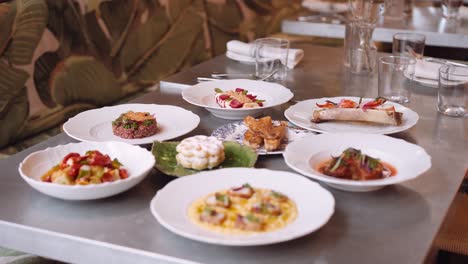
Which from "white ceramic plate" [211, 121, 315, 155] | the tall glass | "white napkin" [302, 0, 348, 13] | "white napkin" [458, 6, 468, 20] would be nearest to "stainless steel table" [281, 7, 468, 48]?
"white napkin" [458, 6, 468, 20]

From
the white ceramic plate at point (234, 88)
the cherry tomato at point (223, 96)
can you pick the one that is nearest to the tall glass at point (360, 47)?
the white ceramic plate at point (234, 88)

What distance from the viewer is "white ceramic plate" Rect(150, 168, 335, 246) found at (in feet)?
3.34

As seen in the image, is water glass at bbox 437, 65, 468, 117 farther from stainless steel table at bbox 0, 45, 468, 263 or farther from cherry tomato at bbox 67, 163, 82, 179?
cherry tomato at bbox 67, 163, 82, 179

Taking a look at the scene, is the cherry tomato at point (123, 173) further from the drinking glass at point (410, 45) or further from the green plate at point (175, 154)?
the drinking glass at point (410, 45)

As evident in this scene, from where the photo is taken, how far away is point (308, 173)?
1.22 m

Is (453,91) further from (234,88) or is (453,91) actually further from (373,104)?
(234,88)

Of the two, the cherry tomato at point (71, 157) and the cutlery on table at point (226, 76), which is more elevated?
the cherry tomato at point (71, 157)

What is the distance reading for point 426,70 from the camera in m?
2.06

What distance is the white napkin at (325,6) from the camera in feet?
11.3

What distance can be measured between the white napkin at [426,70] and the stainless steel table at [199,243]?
0.64 meters

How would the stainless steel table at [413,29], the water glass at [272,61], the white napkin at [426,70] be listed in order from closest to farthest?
the white napkin at [426,70]
the water glass at [272,61]
the stainless steel table at [413,29]

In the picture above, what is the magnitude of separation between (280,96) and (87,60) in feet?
3.36

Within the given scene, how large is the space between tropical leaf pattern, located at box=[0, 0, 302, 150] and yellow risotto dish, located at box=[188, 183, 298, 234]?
129 centimetres

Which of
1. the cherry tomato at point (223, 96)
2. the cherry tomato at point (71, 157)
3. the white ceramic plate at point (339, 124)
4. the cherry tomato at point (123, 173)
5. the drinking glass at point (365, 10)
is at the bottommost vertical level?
the white ceramic plate at point (339, 124)
